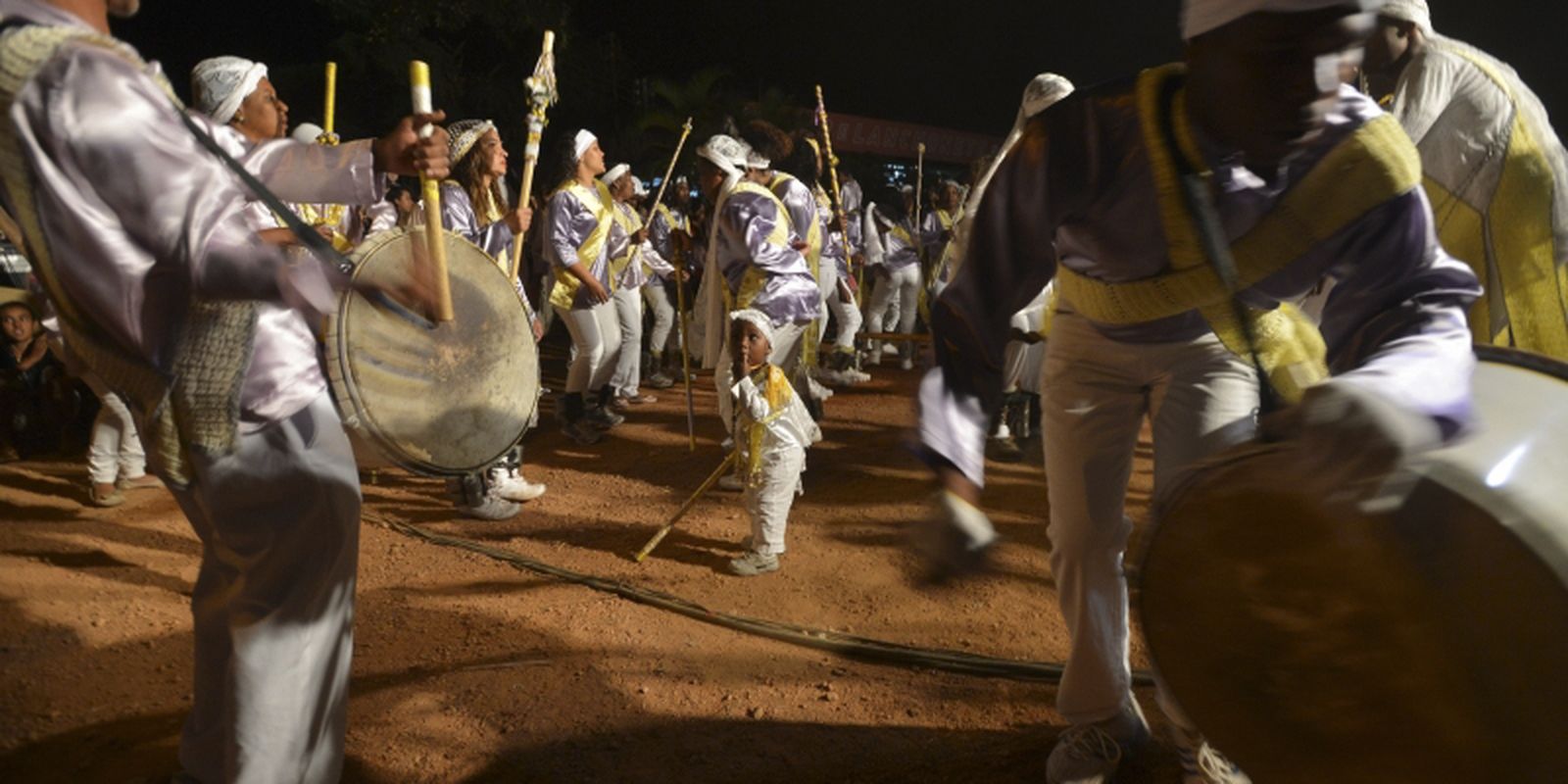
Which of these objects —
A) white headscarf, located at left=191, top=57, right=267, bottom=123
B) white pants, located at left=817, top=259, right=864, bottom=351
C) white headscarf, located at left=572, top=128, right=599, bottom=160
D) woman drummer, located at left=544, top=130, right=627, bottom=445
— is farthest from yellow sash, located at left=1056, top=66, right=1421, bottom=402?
white pants, located at left=817, top=259, right=864, bottom=351

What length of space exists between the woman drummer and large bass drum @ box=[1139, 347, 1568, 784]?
619 centimetres

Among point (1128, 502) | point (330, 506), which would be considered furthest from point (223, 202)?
point (1128, 502)

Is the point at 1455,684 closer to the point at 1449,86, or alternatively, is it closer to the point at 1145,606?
the point at 1145,606

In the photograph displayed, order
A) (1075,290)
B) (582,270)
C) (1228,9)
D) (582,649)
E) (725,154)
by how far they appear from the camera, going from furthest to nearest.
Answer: (582,270)
(725,154)
(582,649)
(1075,290)
(1228,9)

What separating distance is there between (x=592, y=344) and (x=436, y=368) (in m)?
4.99

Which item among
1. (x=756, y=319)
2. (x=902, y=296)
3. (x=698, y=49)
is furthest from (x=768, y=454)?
(x=698, y=49)

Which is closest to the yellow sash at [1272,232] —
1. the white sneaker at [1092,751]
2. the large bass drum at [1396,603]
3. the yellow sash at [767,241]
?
the large bass drum at [1396,603]

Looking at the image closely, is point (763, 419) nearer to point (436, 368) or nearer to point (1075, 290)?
point (436, 368)

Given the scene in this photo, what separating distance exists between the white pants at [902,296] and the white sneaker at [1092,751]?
30.1ft

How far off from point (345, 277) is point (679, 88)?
1706 centimetres

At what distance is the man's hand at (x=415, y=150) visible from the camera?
2.39 meters

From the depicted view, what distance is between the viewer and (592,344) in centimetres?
740

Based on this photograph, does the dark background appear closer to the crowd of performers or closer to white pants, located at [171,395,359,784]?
the crowd of performers

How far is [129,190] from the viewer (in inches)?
66.9
